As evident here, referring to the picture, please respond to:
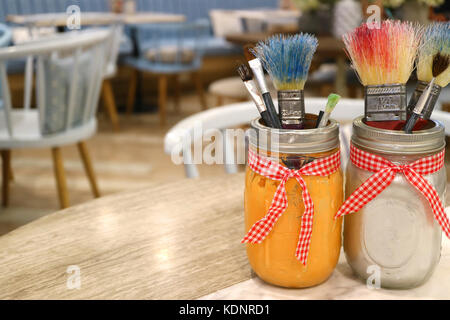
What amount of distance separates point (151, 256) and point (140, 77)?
14.3 feet

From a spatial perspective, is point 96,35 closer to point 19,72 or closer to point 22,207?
point 22,207

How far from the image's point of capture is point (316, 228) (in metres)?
0.52

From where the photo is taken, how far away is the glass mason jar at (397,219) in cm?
49

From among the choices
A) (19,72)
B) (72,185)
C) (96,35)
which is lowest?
(72,185)

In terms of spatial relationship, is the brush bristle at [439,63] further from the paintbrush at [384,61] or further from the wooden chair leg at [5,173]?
the wooden chair leg at [5,173]

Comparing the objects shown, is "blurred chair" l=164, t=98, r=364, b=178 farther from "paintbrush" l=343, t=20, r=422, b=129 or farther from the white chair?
the white chair

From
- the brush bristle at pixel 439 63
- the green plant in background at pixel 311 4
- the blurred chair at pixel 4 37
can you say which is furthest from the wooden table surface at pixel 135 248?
the green plant in background at pixel 311 4

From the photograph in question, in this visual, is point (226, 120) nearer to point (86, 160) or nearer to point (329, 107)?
point (329, 107)

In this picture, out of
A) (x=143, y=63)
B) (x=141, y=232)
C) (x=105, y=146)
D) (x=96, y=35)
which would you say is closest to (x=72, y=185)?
(x=105, y=146)

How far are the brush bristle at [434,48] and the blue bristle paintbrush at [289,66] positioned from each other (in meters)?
0.11

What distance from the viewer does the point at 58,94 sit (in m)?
1.94

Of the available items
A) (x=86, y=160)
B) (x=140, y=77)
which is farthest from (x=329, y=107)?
(x=140, y=77)

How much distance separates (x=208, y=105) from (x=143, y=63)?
0.98 meters

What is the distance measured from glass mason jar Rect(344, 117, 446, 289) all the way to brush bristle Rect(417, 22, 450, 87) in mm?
50
